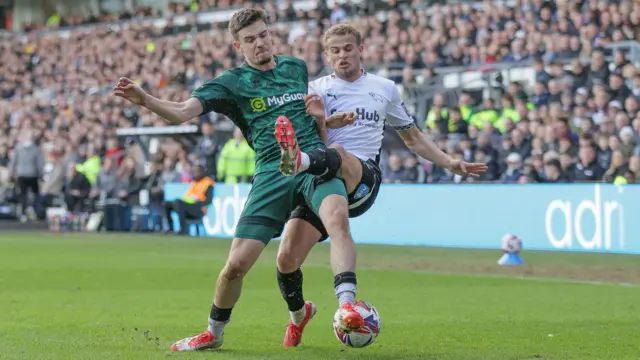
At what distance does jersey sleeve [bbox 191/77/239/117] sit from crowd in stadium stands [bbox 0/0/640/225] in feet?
38.9

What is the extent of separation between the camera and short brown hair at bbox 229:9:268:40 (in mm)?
7871

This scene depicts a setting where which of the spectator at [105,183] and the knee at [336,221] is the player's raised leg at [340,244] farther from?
the spectator at [105,183]

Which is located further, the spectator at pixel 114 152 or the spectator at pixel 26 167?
the spectator at pixel 26 167

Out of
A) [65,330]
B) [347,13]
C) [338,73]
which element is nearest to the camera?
[338,73]

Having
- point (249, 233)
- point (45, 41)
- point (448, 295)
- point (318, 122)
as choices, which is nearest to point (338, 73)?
point (318, 122)

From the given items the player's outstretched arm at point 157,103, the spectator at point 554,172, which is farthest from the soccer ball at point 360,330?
the spectator at point 554,172

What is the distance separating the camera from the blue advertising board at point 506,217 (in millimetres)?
18125

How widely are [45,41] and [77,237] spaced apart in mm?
21412

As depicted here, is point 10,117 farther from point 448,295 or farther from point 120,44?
point 448,295

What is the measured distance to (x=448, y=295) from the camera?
495 inches

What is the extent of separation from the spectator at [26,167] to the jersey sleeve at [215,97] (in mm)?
24285

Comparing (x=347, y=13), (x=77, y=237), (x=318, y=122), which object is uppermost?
(x=347, y=13)

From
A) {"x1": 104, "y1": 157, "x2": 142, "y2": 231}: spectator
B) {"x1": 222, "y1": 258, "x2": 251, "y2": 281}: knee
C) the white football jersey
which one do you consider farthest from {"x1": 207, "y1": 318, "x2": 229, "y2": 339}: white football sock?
{"x1": 104, "y1": 157, "x2": 142, "y2": 231}: spectator

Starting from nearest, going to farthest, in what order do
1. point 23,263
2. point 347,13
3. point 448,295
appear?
1. point 448,295
2. point 23,263
3. point 347,13
